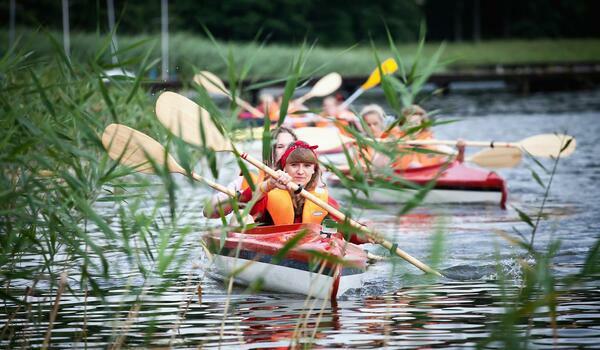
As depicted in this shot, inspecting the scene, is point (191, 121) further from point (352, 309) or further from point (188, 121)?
point (352, 309)

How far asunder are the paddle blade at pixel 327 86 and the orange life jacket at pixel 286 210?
24.4ft

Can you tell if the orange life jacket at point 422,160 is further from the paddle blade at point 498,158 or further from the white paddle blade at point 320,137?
the white paddle blade at point 320,137

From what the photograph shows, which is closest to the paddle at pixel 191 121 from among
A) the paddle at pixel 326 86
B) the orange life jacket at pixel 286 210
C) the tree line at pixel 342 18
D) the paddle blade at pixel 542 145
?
the orange life jacket at pixel 286 210

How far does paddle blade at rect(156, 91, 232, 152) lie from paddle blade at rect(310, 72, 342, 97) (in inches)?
344

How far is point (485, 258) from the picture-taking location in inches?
304

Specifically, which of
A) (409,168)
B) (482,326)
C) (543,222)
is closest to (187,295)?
(482,326)

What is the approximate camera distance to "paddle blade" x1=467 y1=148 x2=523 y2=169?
11.4m

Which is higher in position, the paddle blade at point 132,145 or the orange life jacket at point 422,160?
the paddle blade at point 132,145

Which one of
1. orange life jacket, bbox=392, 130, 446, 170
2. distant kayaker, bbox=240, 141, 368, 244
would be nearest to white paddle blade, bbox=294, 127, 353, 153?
orange life jacket, bbox=392, 130, 446, 170

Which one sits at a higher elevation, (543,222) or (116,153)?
(116,153)

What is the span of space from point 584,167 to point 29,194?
10.3 meters

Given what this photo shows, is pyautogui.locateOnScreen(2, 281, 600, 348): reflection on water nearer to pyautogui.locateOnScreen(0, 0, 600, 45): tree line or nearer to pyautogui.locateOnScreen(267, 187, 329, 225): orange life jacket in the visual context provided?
pyautogui.locateOnScreen(267, 187, 329, 225): orange life jacket

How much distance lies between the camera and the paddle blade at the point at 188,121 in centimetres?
504

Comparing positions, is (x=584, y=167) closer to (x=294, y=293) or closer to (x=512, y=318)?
(x=294, y=293)
